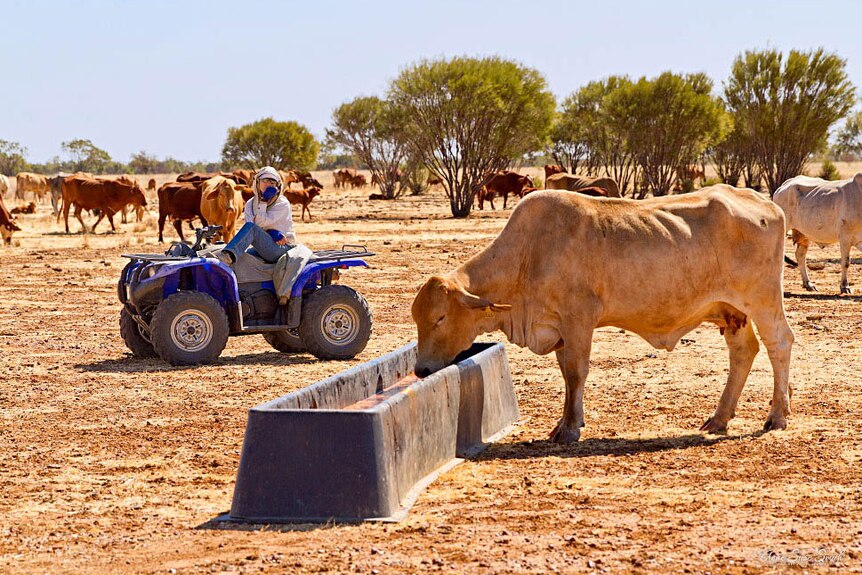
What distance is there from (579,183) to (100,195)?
1400 cm

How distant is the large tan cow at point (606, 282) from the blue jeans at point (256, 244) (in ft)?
13.8

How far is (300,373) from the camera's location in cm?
1203

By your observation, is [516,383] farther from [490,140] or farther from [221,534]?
[490,140]

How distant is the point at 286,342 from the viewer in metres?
13.4

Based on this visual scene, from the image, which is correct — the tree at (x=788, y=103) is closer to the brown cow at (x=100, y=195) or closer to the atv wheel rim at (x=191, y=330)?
the brown cow at (x=100, y=195)

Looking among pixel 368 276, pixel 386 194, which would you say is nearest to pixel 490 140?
pixel 386 194

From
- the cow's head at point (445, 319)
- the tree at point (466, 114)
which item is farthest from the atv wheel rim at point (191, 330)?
the tree at point (466, 114)

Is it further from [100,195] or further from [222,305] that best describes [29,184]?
[222,305]

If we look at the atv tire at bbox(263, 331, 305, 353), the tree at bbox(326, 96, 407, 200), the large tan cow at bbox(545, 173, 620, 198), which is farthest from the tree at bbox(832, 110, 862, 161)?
the atv tire at bbox(263, 331, 305, 353)

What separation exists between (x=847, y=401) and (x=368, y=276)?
41.3ft

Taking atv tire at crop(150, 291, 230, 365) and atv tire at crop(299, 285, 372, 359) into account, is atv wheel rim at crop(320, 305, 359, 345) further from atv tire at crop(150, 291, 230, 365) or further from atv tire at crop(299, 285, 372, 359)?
atv tire at crop(150, 291, 230, 365)

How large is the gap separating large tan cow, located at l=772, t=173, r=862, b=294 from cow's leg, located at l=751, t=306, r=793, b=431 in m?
10.2

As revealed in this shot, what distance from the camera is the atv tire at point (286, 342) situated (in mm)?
13328

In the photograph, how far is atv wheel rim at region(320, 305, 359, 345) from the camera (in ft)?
41.8
